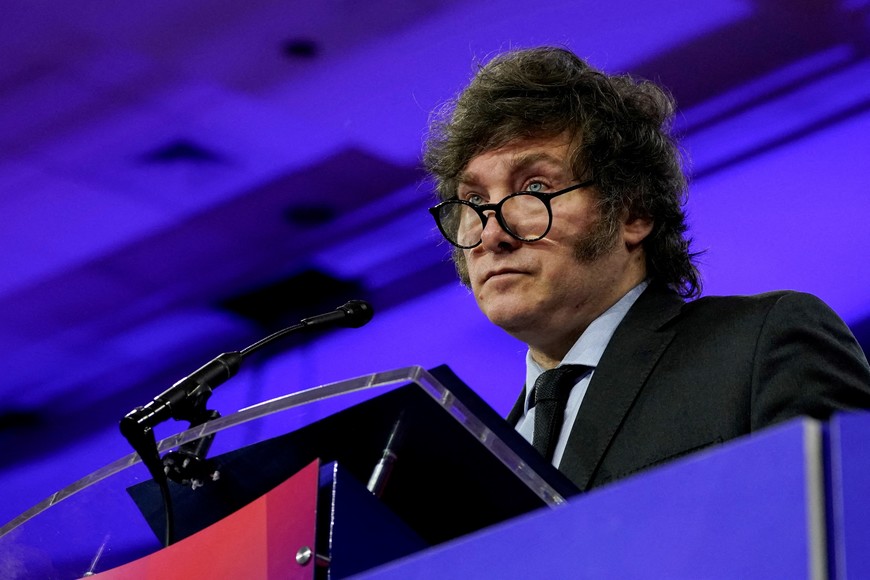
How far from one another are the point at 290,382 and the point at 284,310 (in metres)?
0.18

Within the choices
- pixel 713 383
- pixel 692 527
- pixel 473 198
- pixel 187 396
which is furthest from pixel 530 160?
pixel 692 527

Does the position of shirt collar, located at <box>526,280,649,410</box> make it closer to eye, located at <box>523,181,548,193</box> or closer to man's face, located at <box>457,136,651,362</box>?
man's face, located at <box>457,136,651,362</box>

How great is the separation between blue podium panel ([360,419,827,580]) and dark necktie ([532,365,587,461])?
0.96 m

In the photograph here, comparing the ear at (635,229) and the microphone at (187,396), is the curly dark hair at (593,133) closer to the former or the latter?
the ear at (635,229)

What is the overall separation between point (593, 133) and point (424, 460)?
3.92 ft

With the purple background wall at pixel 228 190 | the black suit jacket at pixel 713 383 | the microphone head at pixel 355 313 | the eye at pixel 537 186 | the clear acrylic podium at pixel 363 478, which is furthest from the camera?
the purple background wall at pixel 228 190

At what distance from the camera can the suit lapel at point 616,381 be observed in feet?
5.14

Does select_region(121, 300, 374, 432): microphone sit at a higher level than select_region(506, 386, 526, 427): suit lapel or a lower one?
lower

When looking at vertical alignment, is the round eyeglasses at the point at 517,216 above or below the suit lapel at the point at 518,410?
above

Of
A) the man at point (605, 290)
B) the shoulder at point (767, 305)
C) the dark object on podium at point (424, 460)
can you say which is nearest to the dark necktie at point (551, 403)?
the man at point (605, 290)

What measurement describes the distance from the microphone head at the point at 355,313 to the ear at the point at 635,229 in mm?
582

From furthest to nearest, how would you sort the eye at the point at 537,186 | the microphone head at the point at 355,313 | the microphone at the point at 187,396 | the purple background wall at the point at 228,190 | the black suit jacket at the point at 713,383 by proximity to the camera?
the purple background wall at the point at 228,190 < the eye at the point at 537,186 < the microphone head at the point at 355,313 < the black suit jacket at the point at 713,383 < the microphone at the point at 187,396

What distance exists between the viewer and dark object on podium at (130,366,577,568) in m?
0.93

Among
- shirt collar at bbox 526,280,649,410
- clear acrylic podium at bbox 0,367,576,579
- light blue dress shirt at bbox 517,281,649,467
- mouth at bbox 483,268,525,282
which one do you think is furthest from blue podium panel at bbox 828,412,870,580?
mouth at bbox 483,268,525,282
